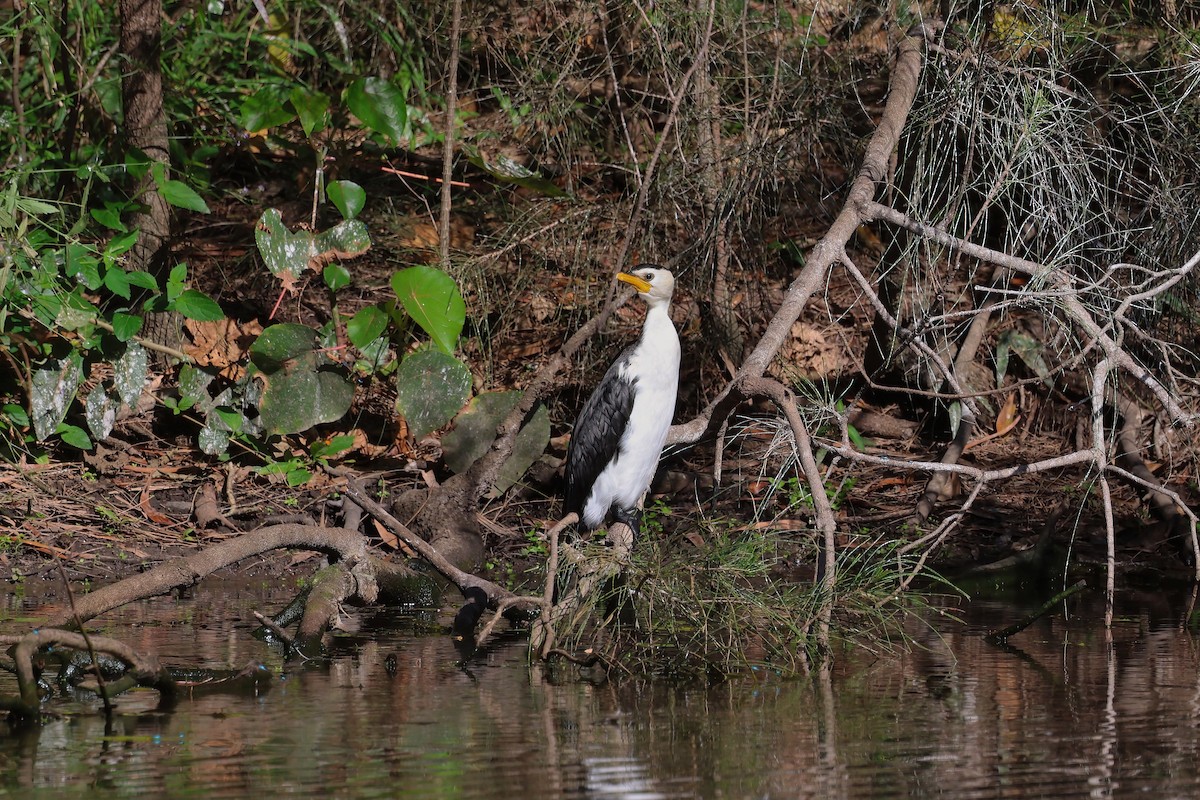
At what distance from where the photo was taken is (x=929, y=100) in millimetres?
5699

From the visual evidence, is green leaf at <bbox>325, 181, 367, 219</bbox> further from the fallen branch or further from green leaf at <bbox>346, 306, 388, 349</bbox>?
the fallen branch

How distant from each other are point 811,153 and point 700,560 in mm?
3164

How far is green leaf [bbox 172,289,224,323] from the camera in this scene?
662 centimetres

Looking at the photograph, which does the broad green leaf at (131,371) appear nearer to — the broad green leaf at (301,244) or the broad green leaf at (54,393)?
the broad green leaf at (54,393)

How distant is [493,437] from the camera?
695 centimetres

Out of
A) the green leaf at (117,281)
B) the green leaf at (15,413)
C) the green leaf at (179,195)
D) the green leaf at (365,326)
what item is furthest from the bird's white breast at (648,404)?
the green leaf at (15,413)

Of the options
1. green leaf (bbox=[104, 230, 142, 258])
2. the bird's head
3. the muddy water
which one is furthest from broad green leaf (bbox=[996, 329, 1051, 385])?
green leaf (bbox=[104, 230, 142, 258])

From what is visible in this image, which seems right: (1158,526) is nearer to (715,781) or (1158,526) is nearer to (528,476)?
(528,476)

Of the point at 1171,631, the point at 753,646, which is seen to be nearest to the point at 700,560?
the point at 753,646

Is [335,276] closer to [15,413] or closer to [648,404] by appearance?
[15,413]

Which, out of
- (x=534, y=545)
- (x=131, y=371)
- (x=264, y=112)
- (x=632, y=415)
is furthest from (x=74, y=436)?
(x=632, y=415)

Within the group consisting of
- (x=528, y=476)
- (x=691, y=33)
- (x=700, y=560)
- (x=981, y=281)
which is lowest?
(x=700, y=560)

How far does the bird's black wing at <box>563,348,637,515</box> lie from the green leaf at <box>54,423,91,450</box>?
263 centimetres

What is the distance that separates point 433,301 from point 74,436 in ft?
6.54
